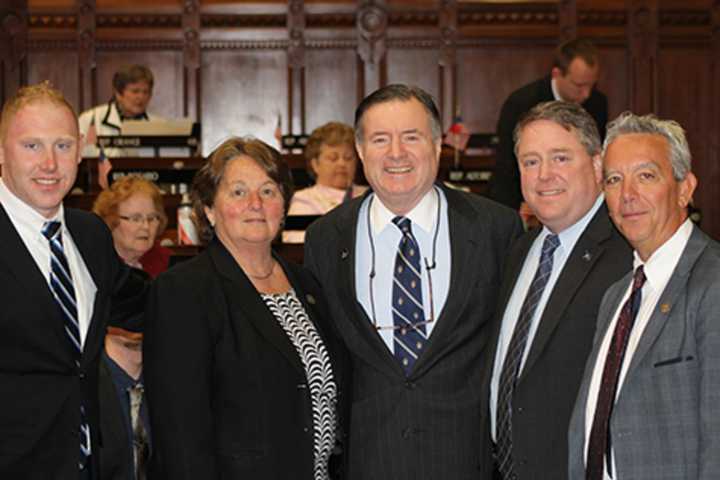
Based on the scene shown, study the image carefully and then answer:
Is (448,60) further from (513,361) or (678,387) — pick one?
(678,387)

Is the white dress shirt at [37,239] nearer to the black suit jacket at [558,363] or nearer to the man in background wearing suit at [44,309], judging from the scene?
the man in background wearing suit at [44,309]

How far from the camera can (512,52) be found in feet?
35.1

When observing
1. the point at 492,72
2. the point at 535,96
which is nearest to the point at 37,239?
the point at 535,96

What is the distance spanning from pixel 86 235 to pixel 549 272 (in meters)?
1.43

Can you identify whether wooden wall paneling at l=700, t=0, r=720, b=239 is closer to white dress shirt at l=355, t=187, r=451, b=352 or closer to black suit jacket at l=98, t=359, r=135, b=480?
white dress shirt at l=355, t=187, r=451, b=352

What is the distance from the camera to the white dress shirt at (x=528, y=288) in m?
3.40

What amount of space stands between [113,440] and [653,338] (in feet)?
5.18

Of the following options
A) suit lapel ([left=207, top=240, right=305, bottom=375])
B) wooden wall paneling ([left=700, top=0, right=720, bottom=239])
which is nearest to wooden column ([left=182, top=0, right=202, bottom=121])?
wooden wall paneling ([left=700, top=0, right=720, bottom=239])

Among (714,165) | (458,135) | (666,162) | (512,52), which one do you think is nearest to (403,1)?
(512,52)

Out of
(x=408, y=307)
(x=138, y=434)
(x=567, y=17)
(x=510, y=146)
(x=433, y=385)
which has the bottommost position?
(x=138, y=434)

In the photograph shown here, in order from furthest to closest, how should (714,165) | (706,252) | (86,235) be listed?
(714,165)
(86,235)
(706,252)

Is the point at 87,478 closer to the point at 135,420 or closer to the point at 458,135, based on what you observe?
the point at 135,420

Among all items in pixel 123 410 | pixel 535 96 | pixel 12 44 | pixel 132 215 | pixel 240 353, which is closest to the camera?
pixel 240 353

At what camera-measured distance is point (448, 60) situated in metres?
Result: 10.7
